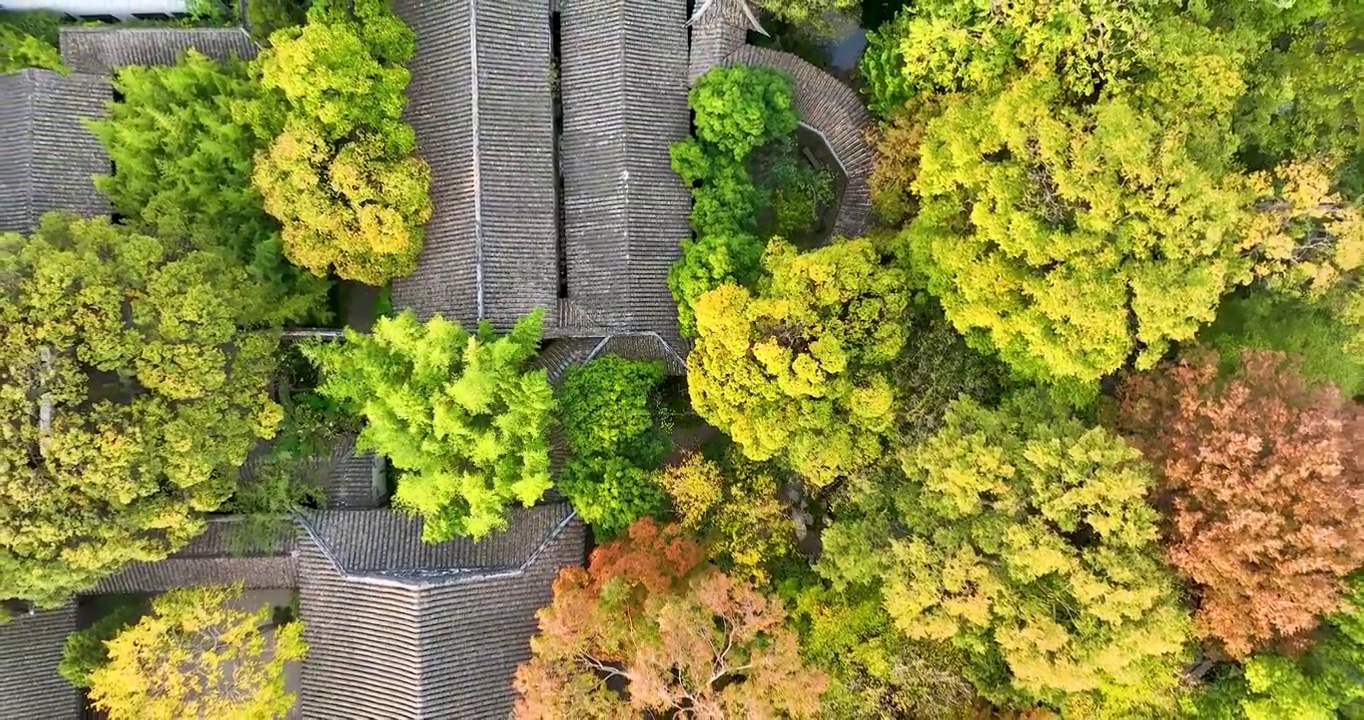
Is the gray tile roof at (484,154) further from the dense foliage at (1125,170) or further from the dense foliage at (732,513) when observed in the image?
the dense foliage at (1125,170)

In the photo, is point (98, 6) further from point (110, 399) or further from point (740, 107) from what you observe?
point (740, 107)

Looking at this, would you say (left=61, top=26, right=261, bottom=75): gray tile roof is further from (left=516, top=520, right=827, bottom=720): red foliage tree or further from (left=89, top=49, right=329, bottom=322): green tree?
(left=516, top=520, right=827, bottom=720): red foliage tree

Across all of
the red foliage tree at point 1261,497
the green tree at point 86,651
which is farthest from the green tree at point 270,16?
the red foliage tree at point 1261,497

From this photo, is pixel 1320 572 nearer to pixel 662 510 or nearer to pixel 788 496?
pixel 788 496

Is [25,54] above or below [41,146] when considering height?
above

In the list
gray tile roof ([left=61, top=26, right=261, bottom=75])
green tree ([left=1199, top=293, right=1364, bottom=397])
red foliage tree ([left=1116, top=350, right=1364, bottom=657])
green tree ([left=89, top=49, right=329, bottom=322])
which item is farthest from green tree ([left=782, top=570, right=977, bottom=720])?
gray tile roof ([left=61, top=26, right=261, bottom=75])

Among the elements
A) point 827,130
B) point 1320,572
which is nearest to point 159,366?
point 827,130

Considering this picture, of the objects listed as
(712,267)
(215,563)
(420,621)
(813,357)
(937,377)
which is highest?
(712,267)

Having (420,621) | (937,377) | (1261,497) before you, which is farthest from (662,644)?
(1261,497)
